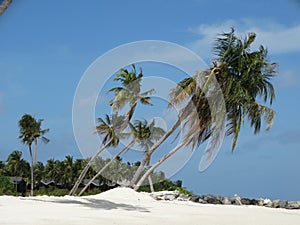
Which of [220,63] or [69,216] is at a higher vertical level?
[220,63]

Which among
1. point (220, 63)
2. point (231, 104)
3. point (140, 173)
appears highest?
point (220, 63)

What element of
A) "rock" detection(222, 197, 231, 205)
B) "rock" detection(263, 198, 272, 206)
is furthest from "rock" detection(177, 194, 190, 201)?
"rock" detection(263, 198, 272, 206)

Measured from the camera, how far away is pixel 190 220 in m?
10.1

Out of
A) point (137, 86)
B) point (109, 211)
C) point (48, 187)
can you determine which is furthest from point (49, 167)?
point (109, 211)

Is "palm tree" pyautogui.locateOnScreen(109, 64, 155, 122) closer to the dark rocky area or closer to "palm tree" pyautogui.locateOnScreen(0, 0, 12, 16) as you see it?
the dark rocky area

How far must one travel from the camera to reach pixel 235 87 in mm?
17422

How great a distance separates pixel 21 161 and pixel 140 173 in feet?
100

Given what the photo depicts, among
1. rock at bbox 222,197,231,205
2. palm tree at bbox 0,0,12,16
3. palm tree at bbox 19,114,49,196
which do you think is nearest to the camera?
palm tree at bbox 0,0,12,16

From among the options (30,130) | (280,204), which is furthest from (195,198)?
(30,130)

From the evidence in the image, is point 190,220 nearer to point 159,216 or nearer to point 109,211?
point 159,216

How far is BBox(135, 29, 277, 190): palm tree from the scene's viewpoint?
17375 mm

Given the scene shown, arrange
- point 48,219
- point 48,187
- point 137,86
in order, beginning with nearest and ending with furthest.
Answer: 1. point 48,219
2. point 137,86
3. point 48,187

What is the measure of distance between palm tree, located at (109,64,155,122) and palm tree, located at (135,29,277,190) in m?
3.10

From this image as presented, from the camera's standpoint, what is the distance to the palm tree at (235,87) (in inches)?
684
